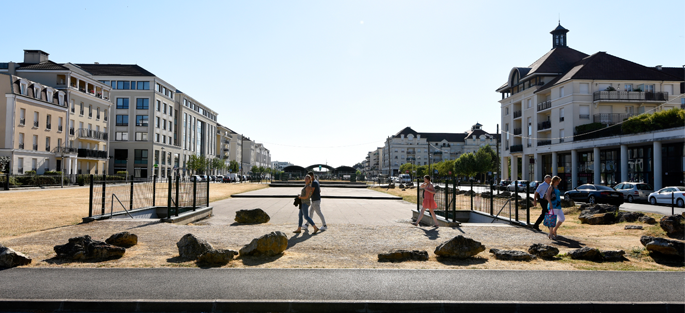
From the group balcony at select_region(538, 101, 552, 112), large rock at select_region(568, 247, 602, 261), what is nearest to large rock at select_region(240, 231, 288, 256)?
large rock at select_region(568, 247, 602, 261)

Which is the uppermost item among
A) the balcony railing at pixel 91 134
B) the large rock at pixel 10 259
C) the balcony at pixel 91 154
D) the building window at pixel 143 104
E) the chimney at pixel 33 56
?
the chimney at pixel 33 56

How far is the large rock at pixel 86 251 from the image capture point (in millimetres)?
7492

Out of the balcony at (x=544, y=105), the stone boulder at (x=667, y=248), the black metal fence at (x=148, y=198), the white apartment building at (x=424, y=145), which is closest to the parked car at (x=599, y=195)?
the stone boulder at (x=667, y=248)

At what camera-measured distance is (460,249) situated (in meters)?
7.96

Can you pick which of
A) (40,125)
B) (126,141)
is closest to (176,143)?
(126,141)

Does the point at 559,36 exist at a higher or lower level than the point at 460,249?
higher

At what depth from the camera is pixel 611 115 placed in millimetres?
47875

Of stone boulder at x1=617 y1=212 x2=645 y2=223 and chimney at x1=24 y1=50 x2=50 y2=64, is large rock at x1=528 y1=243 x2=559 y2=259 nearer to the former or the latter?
stone boulder at x1=617 y1=212 x2=645 y2=223

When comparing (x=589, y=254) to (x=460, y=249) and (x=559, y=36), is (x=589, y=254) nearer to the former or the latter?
(x=460, y=249)

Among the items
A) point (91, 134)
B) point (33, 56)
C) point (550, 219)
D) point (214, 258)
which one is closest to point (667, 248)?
point (550, 219)

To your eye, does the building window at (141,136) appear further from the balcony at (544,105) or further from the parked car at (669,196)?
the parked car at (669,196)

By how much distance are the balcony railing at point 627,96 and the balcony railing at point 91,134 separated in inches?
2606

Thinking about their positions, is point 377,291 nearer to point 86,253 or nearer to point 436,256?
point 436,256

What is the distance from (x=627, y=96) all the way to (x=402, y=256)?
5122 cm
